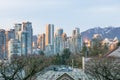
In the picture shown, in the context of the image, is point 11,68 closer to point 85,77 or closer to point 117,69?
point 117,69

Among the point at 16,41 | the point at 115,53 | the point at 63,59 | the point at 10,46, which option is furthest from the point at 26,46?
the point at 115,53

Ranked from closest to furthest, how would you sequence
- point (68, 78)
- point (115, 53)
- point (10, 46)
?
1. point (68, 78)
2. point (115, 53)
3. point (10, 46)

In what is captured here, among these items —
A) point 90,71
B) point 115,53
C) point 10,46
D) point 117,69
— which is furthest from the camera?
point 10,46

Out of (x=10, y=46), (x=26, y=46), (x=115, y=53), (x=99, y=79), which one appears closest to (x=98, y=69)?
(x=99, y=79)

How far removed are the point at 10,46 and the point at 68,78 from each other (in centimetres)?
13398

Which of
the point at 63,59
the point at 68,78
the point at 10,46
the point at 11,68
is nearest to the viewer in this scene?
the point at 11,68

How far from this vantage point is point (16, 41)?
636 feet

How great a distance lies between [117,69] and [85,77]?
10540 millimetres

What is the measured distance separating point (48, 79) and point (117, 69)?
413 inches

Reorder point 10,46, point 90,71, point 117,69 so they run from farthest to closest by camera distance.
→ point 10,46 → point 90,71 → point 117,69

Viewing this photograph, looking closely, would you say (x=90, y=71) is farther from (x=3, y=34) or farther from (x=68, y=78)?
(x=3, y=34)

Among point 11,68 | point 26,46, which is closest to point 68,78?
point 11,68

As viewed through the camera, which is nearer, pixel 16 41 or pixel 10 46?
pixel 10 46

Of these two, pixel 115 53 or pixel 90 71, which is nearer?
pixel 90 71
